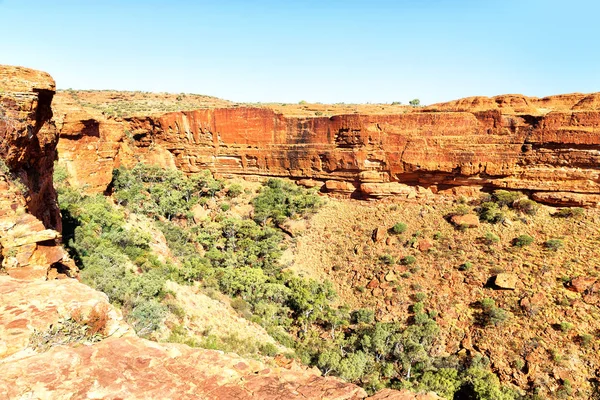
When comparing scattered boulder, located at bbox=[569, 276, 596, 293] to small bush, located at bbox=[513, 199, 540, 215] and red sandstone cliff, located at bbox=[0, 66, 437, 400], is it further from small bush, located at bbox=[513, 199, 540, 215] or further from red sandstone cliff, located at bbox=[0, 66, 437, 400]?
red sandstone cliff, located at bbox=[0, 66, 437, 400]

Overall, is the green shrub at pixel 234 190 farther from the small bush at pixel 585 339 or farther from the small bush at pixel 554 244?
the small bush at pixel 585 339

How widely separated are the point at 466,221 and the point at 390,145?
7438 millimetres

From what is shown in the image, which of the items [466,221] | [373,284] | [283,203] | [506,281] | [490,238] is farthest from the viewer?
[283,203]

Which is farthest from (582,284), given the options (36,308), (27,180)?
(27,180)

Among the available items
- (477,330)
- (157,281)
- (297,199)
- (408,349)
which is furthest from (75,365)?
(297,199)

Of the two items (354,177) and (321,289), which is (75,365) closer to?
(321,289)

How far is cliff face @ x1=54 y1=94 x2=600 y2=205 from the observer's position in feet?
69.2

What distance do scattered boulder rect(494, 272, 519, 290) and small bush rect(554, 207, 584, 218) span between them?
17.8 ft

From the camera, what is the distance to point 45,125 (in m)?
12.1

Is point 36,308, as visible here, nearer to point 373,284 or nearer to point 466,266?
point 373,284

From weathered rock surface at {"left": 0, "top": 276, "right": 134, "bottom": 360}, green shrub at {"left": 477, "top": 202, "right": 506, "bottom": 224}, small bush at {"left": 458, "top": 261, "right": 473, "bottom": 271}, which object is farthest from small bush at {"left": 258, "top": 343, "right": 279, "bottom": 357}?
green shrub at {"left": 477, "top": 202, "right": 506, "bottom": 224}

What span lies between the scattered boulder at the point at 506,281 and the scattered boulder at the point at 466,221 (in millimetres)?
4171

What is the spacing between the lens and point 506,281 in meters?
18.3

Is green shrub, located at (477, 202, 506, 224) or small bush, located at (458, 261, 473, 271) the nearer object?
small bush, located at (458, 261, 473, 271)
